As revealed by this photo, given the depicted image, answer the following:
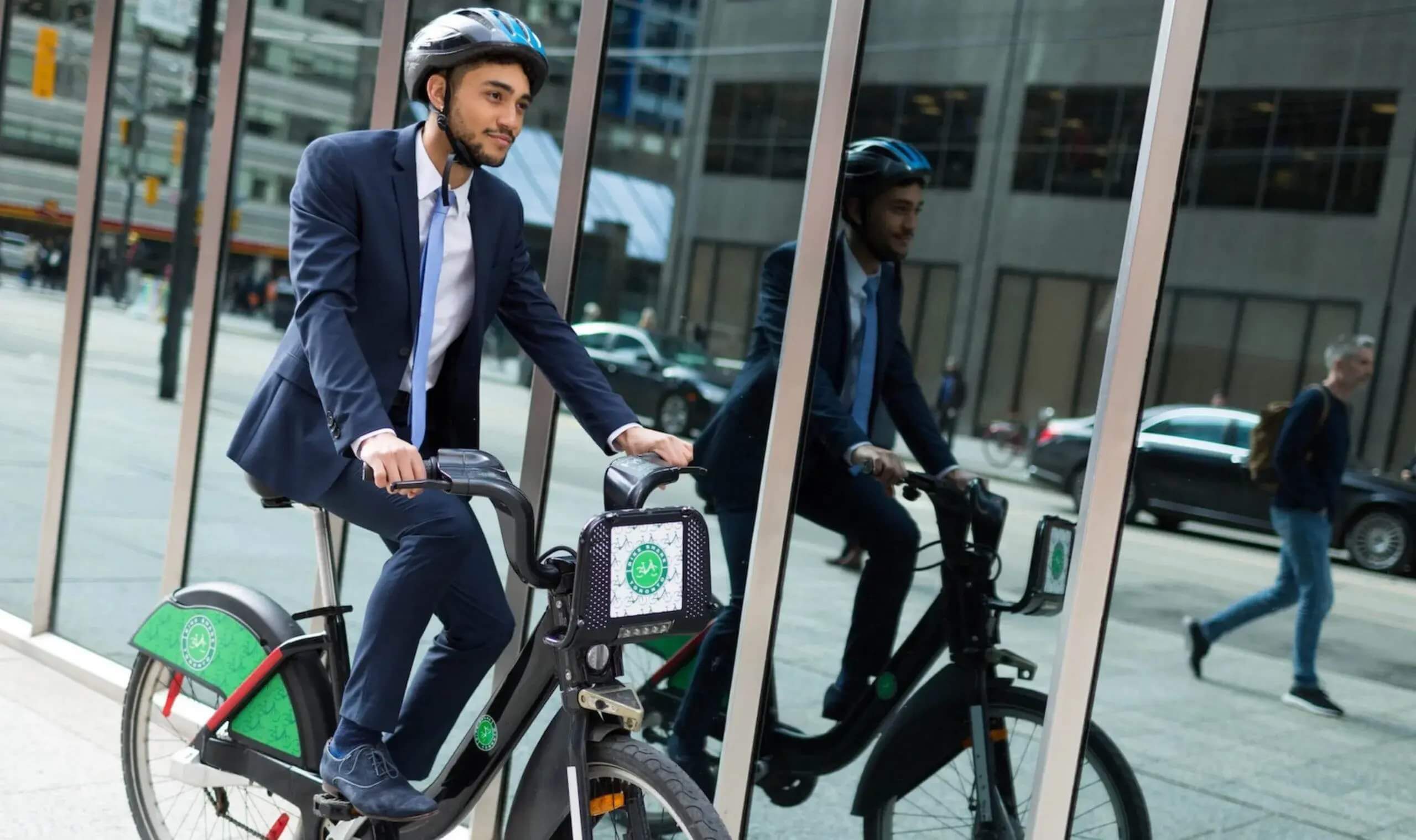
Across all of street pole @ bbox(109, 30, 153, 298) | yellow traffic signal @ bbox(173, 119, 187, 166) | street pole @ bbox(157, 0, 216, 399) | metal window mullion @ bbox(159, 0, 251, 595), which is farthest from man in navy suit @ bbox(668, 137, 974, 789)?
street pole @ bbox(109, 30, 153, 298)

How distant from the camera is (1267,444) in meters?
2.33

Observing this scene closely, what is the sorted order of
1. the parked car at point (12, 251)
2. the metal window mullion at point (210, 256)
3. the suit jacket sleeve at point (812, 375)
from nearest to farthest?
the suit jacket sleeve at point (812, 375) < the metal window mullion at point (210, 256) < the parked car at point (12, 251)

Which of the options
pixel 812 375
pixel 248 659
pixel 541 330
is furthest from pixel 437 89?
pixel 248 659

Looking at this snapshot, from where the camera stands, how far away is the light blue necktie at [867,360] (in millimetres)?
2986

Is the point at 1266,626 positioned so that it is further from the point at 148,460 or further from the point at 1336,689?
the point at 148,460

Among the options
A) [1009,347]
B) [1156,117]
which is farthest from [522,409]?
[1156,117]

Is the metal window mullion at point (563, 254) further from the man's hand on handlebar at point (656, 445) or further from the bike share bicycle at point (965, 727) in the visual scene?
the man's hand on handlebar at point (656, 445)

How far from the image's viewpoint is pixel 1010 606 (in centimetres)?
280

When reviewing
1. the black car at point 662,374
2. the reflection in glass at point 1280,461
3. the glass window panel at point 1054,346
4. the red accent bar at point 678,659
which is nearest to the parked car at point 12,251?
the black car at point 662,374

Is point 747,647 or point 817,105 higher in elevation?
point 817,105

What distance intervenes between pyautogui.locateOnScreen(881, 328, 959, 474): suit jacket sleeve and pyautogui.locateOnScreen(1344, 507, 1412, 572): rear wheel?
802 mm

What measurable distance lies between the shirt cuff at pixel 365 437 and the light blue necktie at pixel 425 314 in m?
0.35

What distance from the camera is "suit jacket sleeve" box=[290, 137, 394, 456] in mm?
2334

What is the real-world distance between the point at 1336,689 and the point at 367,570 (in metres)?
2.66
